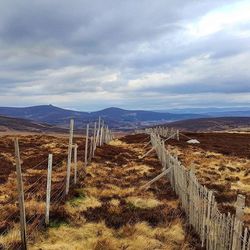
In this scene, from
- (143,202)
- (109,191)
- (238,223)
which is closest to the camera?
(238,223)

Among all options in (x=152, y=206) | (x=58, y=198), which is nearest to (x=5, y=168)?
(x=58, y=198)

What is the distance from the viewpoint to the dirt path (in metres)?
10.7

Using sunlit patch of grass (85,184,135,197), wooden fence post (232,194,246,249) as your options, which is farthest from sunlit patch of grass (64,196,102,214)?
wooden fence post (232,194,246,249)

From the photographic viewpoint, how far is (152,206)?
15023mm

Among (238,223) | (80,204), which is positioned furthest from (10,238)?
(238,223)

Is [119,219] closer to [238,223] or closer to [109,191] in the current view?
[109,191]

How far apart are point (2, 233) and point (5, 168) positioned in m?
12.0

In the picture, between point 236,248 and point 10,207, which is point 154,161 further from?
point 236,248

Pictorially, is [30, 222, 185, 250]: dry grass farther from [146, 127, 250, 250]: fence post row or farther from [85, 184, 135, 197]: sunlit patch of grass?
[85, 184, 135, 197]: sunlit patch of grass

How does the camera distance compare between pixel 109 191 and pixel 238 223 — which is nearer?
pixel 238 223

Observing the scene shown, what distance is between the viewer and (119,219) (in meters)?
12.7

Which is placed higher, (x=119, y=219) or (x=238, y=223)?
(x=238, y=223)

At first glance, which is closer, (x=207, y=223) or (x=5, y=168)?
(x=207, y=223)

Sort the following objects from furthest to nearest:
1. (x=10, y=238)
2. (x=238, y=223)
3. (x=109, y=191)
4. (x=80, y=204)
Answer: (x=109, y=191), (x=80, y=204), (x=10, y=238), (x=238, y=223)
